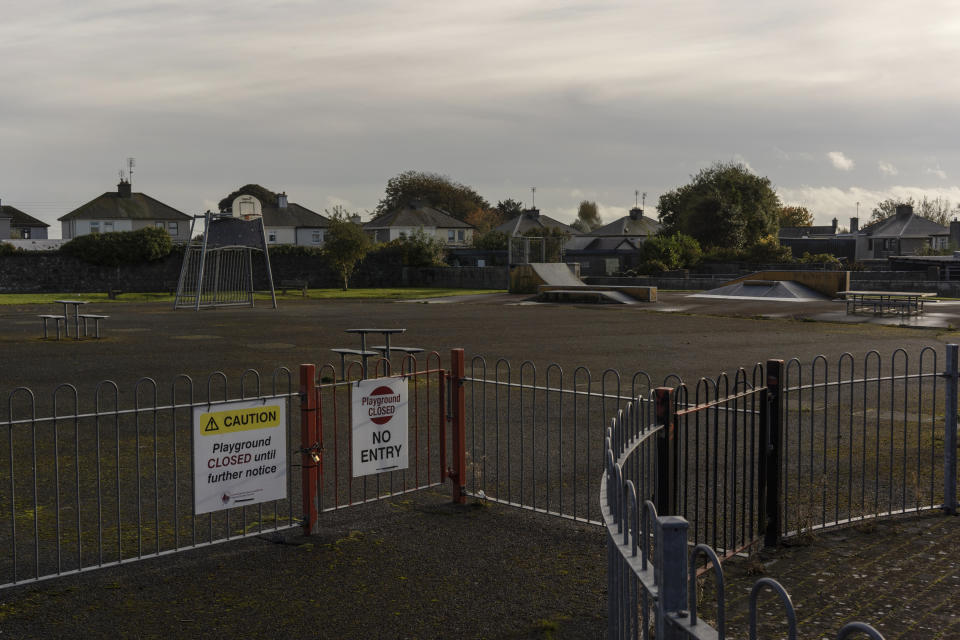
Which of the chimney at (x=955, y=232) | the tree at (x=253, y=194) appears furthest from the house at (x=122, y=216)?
the chimney at (x=955, y=232)

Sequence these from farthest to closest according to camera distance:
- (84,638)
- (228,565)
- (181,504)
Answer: (181,504) < (228,565) < (84,638)

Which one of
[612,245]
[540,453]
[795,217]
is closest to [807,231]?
[795,217]

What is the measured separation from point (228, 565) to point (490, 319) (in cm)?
2416

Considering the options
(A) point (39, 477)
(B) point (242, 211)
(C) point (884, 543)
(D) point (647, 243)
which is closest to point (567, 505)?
(C) point (884, 543)

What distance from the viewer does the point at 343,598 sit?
5898 millimetres

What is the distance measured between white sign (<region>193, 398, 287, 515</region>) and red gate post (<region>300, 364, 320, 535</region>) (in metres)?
0.17

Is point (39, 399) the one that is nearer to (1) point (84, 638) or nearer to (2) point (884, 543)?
(1) point (84, 638)

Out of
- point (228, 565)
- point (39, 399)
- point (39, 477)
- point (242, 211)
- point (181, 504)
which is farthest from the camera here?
point (242, 211)

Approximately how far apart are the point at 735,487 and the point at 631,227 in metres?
103

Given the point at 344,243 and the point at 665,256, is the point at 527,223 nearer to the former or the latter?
the point at 665,256

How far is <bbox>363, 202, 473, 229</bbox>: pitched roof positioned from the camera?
104m

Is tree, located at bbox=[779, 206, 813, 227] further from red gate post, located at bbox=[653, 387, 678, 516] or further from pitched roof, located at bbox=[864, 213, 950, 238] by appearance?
red gate post, located at bbox=[653, 387, 678, 516]

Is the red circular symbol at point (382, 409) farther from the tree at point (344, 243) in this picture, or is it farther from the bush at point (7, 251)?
the bush at point (7, 251)

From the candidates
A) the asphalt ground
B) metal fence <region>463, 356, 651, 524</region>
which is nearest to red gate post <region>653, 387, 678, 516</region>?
metal fence <region>463, 356, 651, 524</region>
